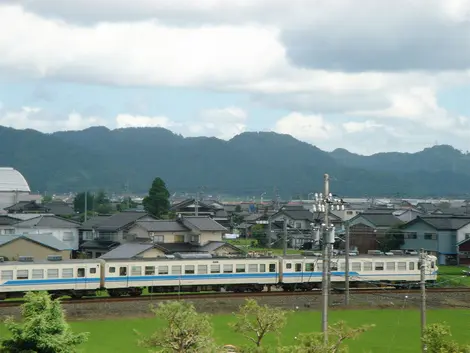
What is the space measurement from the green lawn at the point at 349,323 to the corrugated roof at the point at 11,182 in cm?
8490

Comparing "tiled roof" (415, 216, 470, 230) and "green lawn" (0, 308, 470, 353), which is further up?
"tiled roof" (415, 216, 470, 230)

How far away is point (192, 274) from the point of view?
28.9 metres

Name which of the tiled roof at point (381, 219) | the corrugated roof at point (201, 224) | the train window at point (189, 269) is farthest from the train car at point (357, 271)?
the tiled roof at point (381, 219)

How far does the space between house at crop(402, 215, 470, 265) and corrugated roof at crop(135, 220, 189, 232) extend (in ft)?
50.5

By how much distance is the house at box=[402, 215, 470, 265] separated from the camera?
1821 inches

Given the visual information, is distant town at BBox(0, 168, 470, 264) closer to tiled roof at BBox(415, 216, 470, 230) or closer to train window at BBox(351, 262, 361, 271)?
tiled roof at BBox(415, 216, 470, 230)

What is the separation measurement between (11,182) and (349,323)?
93794 mm

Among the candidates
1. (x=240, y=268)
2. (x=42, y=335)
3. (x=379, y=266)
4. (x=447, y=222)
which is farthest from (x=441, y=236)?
(x=42, y=335)

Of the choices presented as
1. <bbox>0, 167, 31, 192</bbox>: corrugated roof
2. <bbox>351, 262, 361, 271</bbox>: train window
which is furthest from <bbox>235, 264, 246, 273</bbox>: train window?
<bbox>0, 167, 31, 192</bbox>: corrugated roof

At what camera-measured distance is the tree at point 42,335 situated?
13.8 m

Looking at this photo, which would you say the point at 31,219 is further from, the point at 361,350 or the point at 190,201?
the point at 361,350

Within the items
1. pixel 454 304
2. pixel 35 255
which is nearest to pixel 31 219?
pixel 35 255

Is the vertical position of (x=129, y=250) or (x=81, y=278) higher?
(x=129, y=250)

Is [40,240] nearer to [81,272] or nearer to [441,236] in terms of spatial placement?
[81,272]
